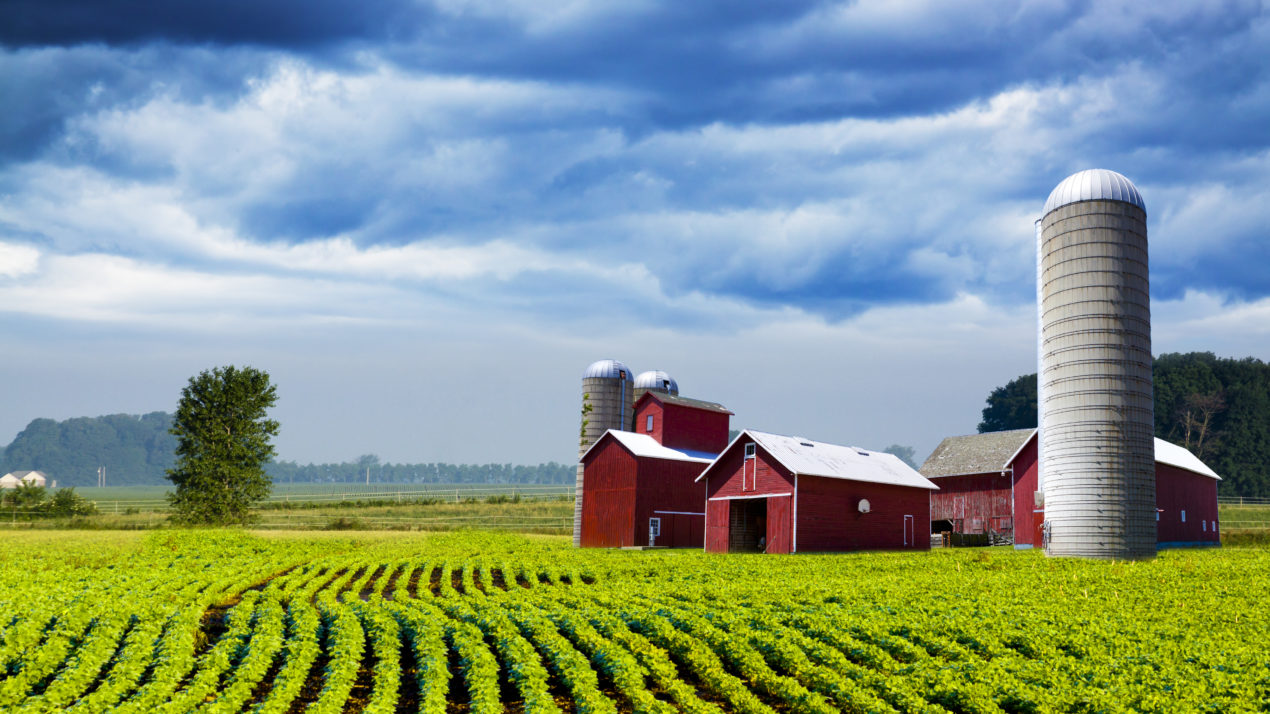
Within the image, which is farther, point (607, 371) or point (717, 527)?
point (607, 371)

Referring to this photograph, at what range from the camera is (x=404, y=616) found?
59.1ft

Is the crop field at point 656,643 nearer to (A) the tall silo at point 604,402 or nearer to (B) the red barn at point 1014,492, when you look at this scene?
(B) the red barn at point 1014,492

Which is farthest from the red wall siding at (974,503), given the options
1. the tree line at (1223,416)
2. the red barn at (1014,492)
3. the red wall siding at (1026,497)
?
the tree line at (1223,416)

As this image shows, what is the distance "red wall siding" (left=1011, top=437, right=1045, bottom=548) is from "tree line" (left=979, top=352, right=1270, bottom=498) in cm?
7141

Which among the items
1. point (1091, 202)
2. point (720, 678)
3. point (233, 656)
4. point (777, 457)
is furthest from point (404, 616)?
point (1091, 202)

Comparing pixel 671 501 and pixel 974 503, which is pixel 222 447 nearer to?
pixel 671 501

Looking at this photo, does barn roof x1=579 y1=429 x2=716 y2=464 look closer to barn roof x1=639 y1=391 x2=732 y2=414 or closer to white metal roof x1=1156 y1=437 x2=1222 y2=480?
barn roof x1=639 y1=391 x2=732 y2=414

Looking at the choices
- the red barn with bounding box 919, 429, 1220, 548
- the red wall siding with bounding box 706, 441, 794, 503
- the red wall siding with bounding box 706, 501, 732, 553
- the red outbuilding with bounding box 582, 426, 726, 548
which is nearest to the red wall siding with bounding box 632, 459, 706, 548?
the red outbuilding with bounding box 582, 426, 726, 548

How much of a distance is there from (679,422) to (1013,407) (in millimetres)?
93595

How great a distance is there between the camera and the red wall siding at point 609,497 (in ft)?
146

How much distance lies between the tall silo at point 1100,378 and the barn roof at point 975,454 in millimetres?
16530

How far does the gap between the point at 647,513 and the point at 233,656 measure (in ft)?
100

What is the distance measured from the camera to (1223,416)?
357 feet

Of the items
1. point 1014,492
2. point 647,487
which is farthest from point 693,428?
point 1014,492
